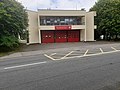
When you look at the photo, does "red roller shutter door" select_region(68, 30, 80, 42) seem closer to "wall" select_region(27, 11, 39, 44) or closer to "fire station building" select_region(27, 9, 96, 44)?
"fire station building" select_region(27, 9, 96, 44)

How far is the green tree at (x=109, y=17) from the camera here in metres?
37.0

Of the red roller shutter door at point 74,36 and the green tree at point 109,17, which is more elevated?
the green tree at point 109,17

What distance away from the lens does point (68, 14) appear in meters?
35.2

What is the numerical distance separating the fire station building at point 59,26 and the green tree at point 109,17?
11.7ft

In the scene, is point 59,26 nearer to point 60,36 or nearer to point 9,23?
point 60,36

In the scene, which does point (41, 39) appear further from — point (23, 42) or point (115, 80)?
point (115, 80)

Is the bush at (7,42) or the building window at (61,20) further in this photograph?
the building window at (61,20)

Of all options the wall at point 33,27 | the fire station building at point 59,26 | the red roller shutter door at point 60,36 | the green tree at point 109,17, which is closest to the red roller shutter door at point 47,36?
the fire station building at point 59,26

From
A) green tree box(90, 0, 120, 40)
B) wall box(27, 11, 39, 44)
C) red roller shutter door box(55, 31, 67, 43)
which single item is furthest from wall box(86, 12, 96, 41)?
wall box(27, 11, 39, 44)

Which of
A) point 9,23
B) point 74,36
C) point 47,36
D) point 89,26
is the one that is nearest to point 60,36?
point 47,36

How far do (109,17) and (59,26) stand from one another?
10794mm

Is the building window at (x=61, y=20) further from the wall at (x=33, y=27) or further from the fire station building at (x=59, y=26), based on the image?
the wall at (x=33, y=27)

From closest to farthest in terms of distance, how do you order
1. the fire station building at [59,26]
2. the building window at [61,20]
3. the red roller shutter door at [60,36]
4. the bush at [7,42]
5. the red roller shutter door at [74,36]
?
the bush at [7,42] < the fire station building at [59,26] < the building window at [61,20] < the red roller shutter door at [60,36] < the red roller shutter door at [74,36]

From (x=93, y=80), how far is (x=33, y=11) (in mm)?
28625
